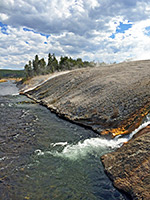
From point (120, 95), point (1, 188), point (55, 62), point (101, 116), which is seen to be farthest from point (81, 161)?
point (55, 62)

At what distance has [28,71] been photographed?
141m

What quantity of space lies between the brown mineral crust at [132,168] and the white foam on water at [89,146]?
6.55ft

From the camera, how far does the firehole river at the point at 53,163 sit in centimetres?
880

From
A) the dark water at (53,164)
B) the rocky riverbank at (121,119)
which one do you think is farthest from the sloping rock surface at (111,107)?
the dark water at (53,164)

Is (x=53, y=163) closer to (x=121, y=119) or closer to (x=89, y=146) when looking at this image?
(x=89, y=146)

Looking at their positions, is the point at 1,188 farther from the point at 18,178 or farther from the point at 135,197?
the point at 135,197

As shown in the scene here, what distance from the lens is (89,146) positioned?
1402 centimetres

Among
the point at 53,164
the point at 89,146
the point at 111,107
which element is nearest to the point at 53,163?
the point at 53,164

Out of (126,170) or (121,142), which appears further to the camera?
(121,142)

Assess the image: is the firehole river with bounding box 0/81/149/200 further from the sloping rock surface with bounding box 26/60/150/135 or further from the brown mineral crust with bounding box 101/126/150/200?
the sloping rock surface with bounding box 26/60/150/135

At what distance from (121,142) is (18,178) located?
9.25 m

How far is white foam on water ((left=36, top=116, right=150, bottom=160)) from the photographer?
12.6 metres

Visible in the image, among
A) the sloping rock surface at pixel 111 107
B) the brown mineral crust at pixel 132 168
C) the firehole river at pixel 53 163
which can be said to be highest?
the sloping rock surface at pixel 111 107

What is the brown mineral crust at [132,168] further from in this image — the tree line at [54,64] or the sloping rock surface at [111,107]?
the tree line at [54,64]
